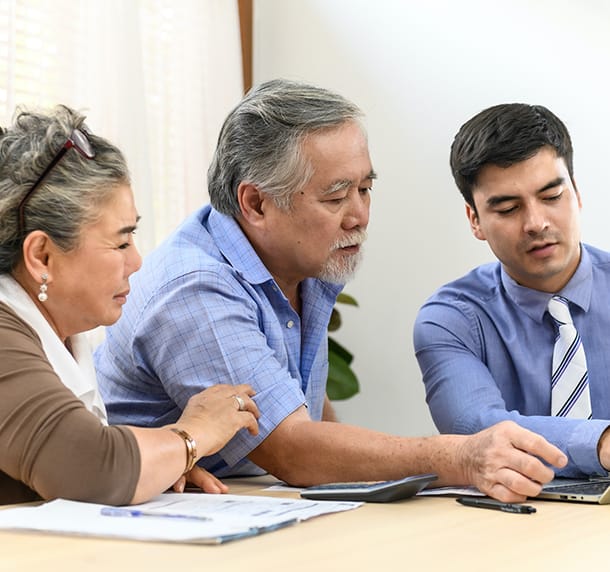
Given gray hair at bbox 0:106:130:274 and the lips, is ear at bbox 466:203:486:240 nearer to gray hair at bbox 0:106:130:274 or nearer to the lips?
the lips

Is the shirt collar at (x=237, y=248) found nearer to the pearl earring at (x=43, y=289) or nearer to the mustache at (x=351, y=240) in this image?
the mustache at (x=351, y=240)

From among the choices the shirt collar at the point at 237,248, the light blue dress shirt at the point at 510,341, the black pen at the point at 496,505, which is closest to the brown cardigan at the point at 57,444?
the black pen at the point at 496,505

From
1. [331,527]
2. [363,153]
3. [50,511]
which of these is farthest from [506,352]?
[50,511]

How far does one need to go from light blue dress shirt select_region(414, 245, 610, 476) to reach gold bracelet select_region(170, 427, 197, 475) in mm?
706

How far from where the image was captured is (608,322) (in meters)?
2.15

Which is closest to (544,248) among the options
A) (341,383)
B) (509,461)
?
(509,461)

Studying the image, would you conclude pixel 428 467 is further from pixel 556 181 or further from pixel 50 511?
pixel 556 181

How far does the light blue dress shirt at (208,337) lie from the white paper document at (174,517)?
0.31m

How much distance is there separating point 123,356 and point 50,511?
63cm

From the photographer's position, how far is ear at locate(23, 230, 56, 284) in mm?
1510

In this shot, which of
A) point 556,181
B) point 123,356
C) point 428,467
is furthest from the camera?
point 556,181

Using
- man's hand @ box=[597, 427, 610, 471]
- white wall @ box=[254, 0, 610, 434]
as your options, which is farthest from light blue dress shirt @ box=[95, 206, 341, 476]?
white wall @ box=[254, 0, 610, 434]

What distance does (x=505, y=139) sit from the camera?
2.16 m

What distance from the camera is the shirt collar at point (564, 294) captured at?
2.16 meters
